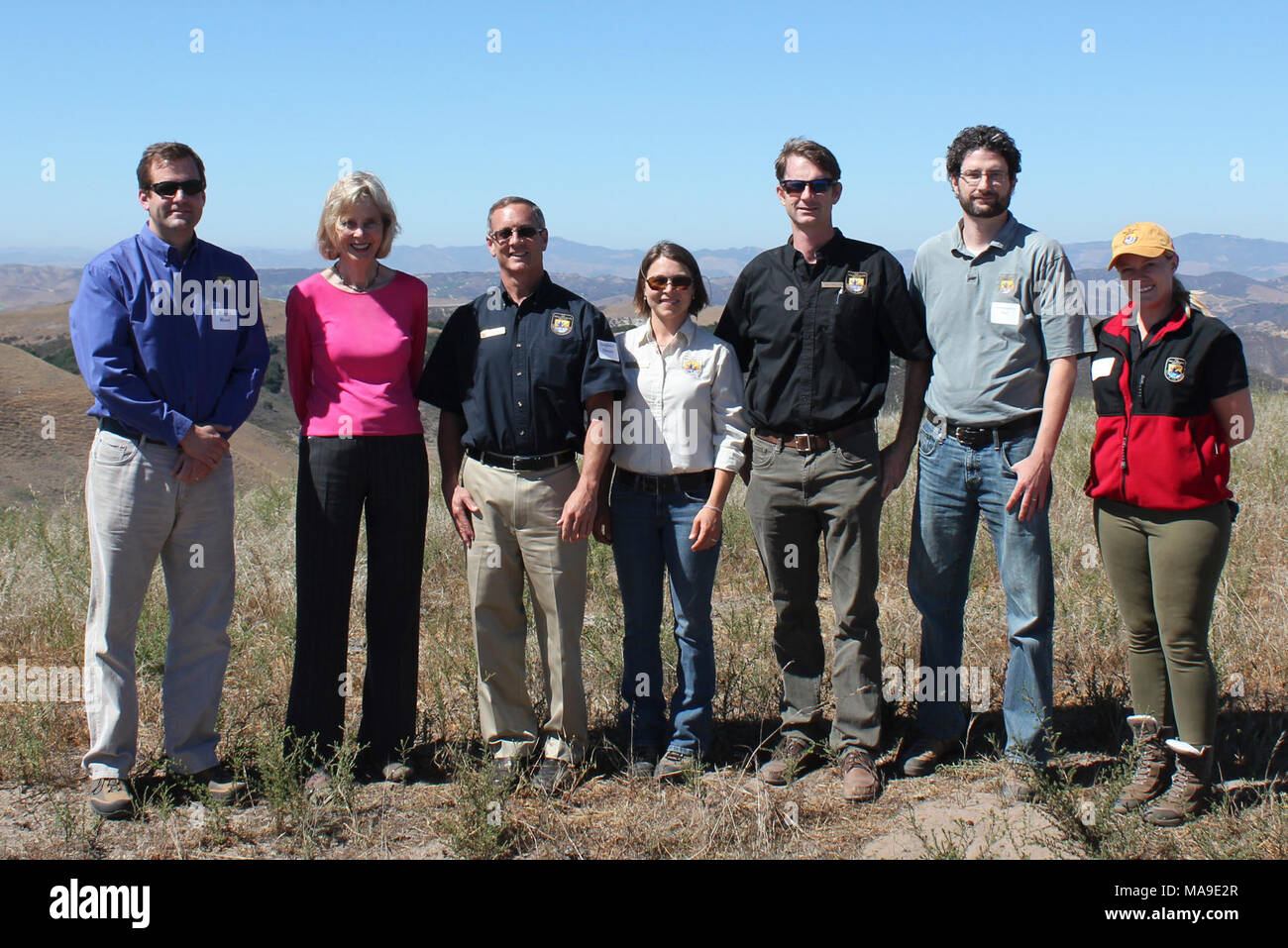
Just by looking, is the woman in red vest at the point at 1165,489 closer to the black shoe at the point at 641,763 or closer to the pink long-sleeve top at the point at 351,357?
the black shoe at the point at 641,763

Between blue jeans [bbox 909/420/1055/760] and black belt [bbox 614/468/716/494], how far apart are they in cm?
92

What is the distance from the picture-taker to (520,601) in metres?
4.23

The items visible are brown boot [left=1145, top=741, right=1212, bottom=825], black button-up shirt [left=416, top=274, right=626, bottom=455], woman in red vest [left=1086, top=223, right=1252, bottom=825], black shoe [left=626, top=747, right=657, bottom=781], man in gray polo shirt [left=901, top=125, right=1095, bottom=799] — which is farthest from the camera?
black shoe [left=626, top=747, right=657, bottom=781]

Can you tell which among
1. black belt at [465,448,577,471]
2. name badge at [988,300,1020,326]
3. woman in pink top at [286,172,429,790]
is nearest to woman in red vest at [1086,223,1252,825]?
name badge at [988,300,1020,326]

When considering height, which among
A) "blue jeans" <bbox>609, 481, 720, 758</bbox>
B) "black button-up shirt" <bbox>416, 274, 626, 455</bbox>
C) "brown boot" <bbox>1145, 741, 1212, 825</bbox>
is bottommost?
"brown boot" <bbox>1145, 741, 1212, 825</bbox>

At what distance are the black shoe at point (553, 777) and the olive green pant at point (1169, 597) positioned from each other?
235 cm

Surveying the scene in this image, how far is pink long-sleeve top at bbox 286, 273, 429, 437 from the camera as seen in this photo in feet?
13.0

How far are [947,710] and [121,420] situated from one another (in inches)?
143

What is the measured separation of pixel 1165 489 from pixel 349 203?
11.0ft

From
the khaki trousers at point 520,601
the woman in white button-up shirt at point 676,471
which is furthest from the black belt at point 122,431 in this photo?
the woman in white button-up shirt at point 676,471

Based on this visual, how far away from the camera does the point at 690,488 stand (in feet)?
13.4

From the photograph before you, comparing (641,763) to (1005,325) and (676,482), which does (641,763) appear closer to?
(676,482)

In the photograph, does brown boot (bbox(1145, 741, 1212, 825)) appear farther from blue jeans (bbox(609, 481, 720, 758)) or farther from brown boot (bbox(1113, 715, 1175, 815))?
blue jeans (bbox(609, 481, 720, 758))

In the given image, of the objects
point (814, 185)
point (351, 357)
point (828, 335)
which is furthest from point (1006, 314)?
point (351, 357)
